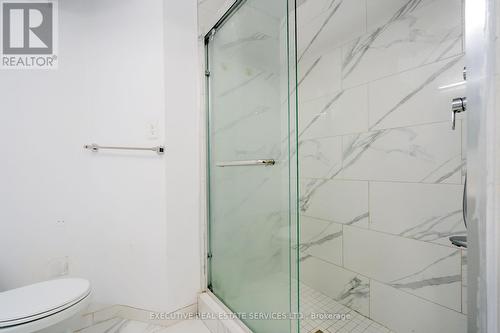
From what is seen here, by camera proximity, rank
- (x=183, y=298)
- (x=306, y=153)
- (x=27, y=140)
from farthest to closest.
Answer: (x=306, y=153) < (x=183, y=298) < (x=27, y=140)

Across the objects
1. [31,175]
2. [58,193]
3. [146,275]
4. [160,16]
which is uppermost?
[160,16]

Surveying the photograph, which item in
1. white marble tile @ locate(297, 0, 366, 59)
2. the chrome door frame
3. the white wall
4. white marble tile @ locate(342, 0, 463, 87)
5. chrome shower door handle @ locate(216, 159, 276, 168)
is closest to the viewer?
the chrome door frame

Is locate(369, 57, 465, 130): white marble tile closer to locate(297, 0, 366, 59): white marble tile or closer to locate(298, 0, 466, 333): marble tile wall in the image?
locate(298, 0, 466, 333): marble tile wall

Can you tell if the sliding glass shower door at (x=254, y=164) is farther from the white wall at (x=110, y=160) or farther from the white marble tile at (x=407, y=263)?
the white marble tile at (x=407, y=263)

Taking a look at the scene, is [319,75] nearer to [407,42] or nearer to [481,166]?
[407,42]

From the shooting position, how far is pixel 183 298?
4.69 ft

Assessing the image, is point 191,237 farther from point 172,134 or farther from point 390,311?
point 390,311

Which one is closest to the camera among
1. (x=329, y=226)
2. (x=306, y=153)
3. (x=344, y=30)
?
(x=344, y=30)

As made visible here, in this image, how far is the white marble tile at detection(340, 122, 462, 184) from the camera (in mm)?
1140

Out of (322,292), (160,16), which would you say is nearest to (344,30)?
(160,16)

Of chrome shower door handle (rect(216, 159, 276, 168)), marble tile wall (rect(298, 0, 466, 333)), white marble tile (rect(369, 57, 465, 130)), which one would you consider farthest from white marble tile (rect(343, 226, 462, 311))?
chrome shower door handle (rect(216, 159, 276, 168))

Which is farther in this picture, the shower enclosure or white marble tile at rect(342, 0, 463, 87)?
white marble tile at rect(342, 0, 463, 87)

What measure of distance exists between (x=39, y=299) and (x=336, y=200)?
1.74 metres

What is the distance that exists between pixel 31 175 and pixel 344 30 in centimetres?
216
